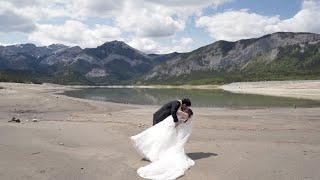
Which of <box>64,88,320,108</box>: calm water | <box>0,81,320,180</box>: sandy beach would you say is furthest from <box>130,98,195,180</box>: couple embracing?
<box>64,88,320,108</box>: calm water

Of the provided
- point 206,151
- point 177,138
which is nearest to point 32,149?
point 177,138

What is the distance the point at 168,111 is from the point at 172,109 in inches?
28.4

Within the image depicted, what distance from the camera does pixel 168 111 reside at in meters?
15.6

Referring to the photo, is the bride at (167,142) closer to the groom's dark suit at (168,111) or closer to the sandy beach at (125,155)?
the groom's dark suit at (168,111)

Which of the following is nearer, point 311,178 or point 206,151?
point 311,178

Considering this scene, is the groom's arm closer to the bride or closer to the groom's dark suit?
the groom's dark suit

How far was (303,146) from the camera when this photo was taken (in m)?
17.3

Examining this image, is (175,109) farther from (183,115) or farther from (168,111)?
(168,111)

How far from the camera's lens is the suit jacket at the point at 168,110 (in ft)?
48.5

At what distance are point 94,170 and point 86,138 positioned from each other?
22.2 ft

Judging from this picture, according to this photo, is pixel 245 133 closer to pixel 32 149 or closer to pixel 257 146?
pixel 257 146

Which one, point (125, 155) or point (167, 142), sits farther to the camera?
point (125, 155)

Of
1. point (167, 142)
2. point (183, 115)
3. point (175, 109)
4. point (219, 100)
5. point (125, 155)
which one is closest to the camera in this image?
point (167, 142)

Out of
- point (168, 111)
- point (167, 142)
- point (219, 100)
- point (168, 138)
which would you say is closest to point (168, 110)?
point (168, 111)
